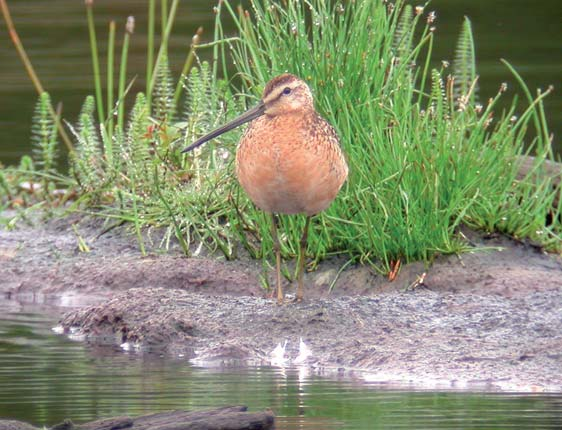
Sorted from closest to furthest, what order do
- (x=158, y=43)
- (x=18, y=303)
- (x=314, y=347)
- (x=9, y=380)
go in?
1. (x=9, y=380)
2. (x=314, y=347)
3. (x=18, y=303)
4. (x=158, y=43)

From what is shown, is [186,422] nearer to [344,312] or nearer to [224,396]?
[224,396]

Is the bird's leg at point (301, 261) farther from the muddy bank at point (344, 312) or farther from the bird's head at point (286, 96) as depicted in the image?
the bird's head at point (286, 96)

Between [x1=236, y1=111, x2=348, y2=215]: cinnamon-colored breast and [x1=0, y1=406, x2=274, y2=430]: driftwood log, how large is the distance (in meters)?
1.88

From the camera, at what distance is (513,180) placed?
8.62 m

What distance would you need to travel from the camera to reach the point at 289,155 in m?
7.16

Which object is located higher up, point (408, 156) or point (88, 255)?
point (408, 156)

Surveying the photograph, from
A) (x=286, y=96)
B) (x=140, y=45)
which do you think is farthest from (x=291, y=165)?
(x=140, y=45)

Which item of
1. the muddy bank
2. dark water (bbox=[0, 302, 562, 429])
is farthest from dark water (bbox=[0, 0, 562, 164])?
dark water (bbox=[0, 302, 562, 429])

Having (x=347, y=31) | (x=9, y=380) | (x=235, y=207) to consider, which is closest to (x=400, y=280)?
(x=235, y=207)

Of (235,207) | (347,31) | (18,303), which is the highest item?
(347,31)

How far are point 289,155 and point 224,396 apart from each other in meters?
1.48

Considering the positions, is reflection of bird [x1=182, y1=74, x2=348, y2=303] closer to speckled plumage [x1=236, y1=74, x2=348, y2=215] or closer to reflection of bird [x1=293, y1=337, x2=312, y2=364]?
speckled plumage [x1=236, y1=74, x2=348, y2=215]

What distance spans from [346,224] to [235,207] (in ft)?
2.11

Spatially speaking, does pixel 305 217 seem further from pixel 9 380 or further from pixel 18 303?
pixel 9 380
